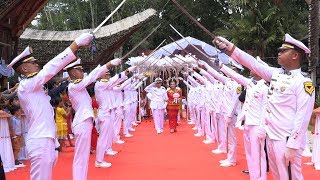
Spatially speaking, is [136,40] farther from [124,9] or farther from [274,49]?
[274,49]

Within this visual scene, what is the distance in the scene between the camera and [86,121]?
5.91 metres

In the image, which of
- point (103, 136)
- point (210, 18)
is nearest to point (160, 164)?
point (103, 136)

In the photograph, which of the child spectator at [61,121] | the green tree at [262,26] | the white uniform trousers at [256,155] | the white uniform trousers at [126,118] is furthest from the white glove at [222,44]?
the green tree at [262,26]

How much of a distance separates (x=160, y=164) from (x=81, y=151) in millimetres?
2256

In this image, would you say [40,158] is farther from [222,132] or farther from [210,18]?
[210,18]

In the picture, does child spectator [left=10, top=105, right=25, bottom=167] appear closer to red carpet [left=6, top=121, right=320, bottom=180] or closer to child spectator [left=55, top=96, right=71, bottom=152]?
red carpet [left=6, top=121, right=320, bottom=180]

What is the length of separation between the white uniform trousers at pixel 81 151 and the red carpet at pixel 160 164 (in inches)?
37.9

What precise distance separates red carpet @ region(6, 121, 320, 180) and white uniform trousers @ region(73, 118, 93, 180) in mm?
963

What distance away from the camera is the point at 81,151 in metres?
5.74

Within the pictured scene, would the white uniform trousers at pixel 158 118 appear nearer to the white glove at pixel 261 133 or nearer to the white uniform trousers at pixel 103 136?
the white uniform trousers at pixel 103 136

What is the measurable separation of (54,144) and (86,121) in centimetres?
160

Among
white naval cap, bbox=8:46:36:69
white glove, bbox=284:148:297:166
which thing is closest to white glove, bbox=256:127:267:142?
white glove, bbox=284:148:297:166

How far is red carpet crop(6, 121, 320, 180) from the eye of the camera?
263 inches

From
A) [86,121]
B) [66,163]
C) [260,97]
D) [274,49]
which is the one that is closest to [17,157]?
[66,163]
